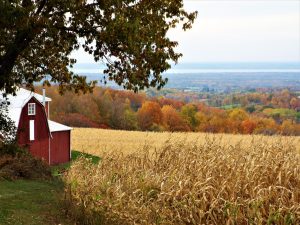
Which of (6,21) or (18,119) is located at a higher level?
(6,21)

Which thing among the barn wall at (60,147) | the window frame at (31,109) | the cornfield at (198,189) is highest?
the cornfield at (198,189)

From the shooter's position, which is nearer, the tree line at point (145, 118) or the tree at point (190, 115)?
the tree line at point (145, 118)

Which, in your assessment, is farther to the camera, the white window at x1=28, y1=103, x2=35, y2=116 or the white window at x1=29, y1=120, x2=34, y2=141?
the white window at x1=29, y1=120, x2=34, y2=141

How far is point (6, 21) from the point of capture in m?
17.6

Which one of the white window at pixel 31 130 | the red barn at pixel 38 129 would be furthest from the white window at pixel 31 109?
the white window at pixel 31 130

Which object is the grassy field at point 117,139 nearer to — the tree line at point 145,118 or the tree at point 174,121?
the tree line at point 145,118

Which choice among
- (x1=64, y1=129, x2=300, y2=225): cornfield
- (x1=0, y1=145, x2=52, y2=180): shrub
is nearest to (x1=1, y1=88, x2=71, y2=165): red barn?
(x1=0, y1=145, x2=52, y2=180): shrub

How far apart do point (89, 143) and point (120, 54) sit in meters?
35.7

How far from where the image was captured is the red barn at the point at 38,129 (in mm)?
39062

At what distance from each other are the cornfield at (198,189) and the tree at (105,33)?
4.28 meters

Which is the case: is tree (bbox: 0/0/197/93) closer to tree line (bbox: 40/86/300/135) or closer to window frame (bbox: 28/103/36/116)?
window frame (bbox: 28/103/36/116)

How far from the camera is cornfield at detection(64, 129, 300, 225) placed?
1159 centimetres

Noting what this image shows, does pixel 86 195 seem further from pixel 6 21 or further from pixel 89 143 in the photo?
pixel 89 143

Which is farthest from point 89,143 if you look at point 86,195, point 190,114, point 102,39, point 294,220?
point 190,114
